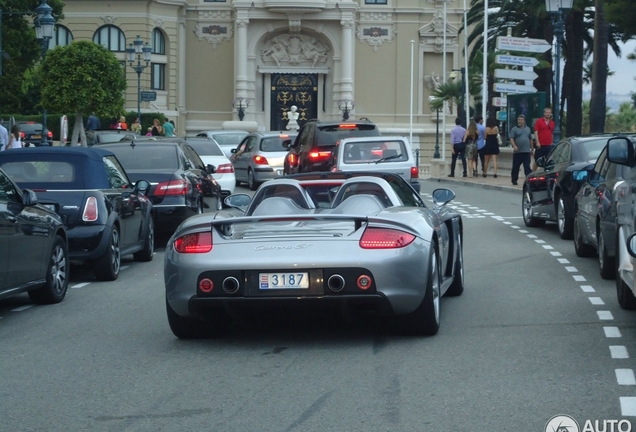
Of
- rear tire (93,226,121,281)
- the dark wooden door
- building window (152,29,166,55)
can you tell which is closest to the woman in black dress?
rear tire (93,226,121,281)

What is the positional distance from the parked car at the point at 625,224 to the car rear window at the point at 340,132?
15164 millimetres

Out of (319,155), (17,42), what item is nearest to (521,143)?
(319,155)

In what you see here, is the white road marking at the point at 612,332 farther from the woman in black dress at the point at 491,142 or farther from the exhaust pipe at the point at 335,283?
the woman in black dress at the point at 491,142

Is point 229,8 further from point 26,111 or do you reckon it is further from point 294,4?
point 26,111

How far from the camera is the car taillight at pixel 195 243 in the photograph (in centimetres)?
864

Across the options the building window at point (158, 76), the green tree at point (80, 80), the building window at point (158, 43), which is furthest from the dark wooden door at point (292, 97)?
the green tree at point (80, 80)

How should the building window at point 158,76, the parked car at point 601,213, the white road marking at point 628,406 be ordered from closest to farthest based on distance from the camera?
the white road marking at point 628,406 → the parked car at point 601,213 → the building window at point 158,76

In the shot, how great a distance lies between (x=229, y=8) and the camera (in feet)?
227

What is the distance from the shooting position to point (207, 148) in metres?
27.5

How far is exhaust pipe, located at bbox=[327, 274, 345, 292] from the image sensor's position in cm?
835

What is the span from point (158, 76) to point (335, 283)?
60393mm

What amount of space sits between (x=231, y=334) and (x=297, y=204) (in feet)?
3.79

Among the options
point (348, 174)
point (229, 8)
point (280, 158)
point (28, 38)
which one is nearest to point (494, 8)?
point (229, 8)

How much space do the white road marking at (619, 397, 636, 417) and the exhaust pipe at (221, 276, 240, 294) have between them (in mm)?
2776
